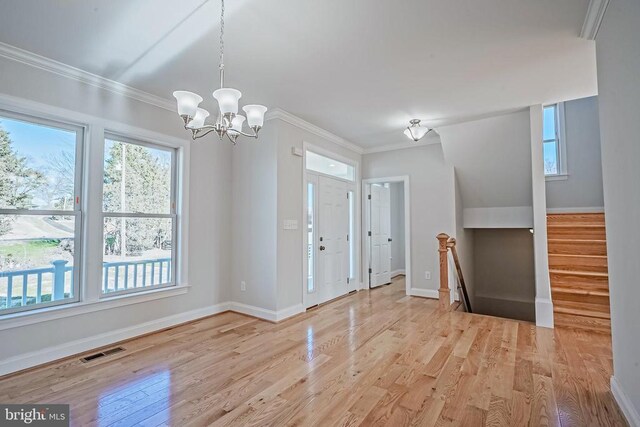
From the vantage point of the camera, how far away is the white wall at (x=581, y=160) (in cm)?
526

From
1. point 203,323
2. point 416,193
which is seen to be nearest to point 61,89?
point 203,323

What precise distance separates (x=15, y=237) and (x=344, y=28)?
3.17m

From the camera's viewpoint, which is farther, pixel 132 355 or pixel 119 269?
pixel 119 269

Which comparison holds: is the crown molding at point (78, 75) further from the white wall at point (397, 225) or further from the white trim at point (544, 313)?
the white wall at point (397, 225)

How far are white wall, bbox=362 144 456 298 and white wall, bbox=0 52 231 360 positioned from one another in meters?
2.95

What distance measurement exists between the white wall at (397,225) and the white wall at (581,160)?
9.58 ft

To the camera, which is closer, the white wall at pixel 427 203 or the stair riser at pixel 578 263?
the stair riser at pixel 578 263

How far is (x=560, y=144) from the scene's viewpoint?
5547 millimetres

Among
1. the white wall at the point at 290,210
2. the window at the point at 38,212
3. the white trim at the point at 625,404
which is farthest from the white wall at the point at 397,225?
the window at the point at 38,212

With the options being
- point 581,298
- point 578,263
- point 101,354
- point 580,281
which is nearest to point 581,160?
point 578,263

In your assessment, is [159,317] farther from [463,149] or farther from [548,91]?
[548,91]

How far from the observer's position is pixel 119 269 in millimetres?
3213

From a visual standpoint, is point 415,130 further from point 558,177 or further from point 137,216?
point 137,216

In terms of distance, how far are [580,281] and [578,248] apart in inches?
24.4
